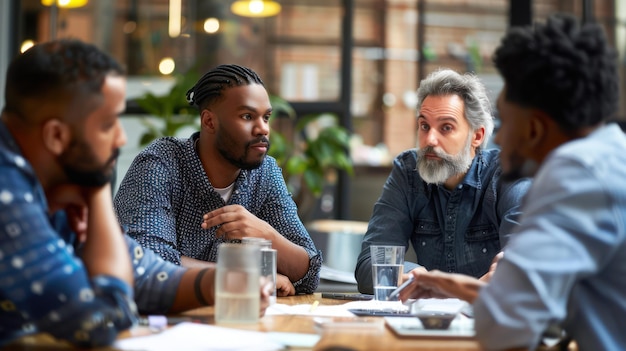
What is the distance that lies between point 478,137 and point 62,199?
68.8 inches

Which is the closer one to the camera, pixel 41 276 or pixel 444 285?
pixel 41 276

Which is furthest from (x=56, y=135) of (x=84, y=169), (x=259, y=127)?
(x=259, y=127)

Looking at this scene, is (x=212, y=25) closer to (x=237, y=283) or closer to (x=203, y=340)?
(x=237, y=283)

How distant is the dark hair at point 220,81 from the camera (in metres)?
2.65

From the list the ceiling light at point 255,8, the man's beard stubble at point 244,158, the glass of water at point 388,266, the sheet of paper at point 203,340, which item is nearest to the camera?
the sheet of paper at point 203,340

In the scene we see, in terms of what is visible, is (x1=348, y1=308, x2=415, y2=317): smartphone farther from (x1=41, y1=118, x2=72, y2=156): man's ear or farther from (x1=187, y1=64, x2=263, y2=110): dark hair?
(x1=187, y1=64, x2=263, y2=110): dark hair

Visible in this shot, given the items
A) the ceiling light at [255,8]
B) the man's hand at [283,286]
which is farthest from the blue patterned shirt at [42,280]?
the ceiling light at [255,8]

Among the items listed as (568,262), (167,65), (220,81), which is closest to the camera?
(568,262)

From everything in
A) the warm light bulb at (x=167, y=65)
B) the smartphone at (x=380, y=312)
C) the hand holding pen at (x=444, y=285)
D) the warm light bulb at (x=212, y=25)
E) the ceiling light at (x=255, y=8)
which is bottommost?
the smartphone at (x=380, y=312)

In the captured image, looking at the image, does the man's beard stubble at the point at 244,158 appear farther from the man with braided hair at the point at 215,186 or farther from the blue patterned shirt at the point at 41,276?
the blue patterned shirt at the point at 41,276

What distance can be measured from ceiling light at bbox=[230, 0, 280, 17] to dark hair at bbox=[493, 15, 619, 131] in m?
4.62

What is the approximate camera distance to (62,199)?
4.90 feet

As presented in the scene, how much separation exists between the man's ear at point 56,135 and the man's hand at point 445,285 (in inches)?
28.1

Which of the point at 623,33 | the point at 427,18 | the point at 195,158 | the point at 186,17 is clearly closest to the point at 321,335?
the point at 195,158
